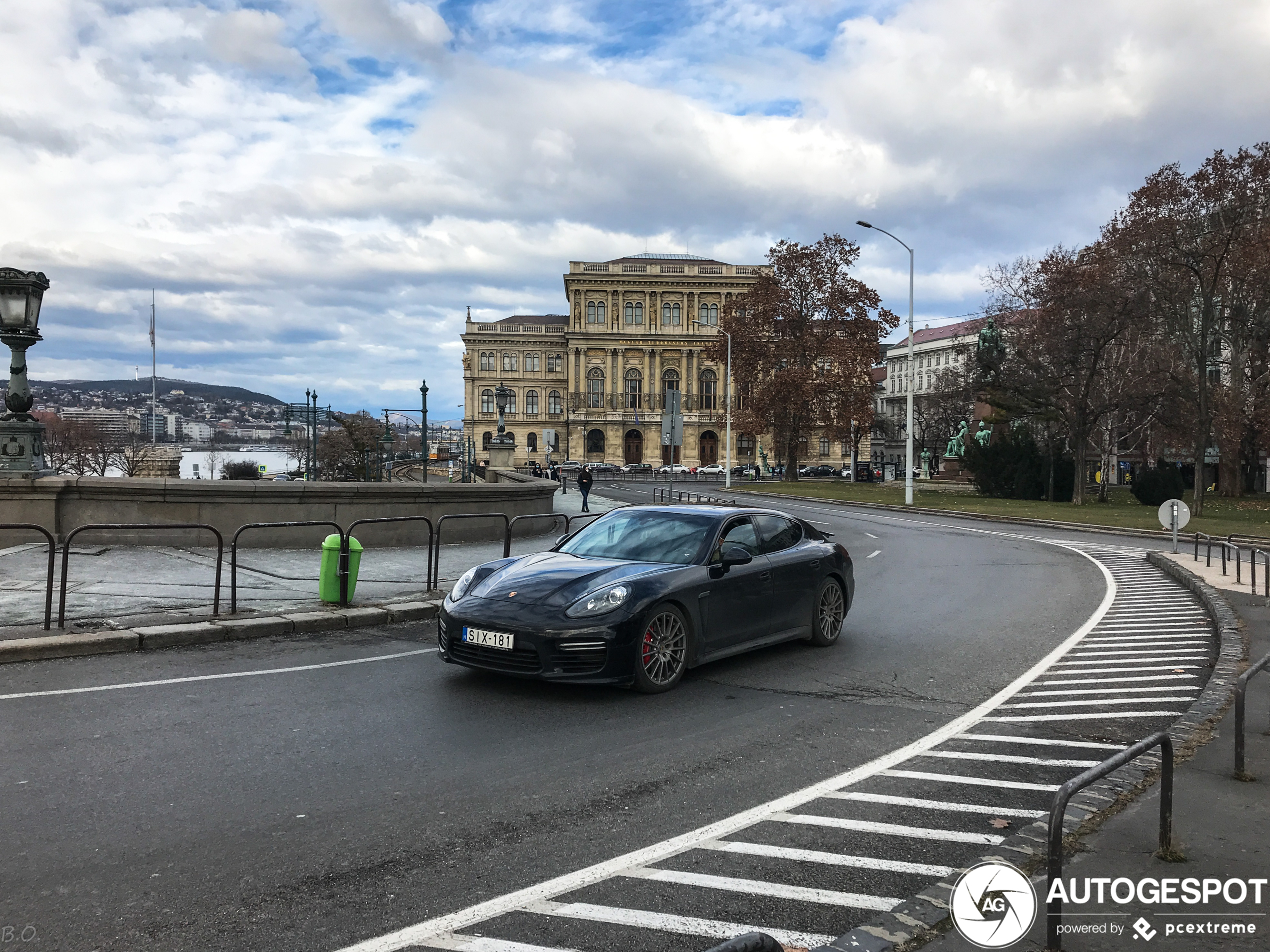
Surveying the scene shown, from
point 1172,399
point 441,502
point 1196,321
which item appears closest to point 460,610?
point 441,502

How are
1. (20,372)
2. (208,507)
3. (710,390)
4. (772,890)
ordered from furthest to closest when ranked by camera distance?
(710,390), (208,507), (20,372), (772,890)

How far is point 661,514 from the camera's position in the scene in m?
8.94

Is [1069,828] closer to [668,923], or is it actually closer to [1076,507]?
[668,923]

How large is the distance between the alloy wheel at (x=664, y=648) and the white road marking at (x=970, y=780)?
2.21m

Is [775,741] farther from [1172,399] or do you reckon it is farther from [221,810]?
[1172,399]

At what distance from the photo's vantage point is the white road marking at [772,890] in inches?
150

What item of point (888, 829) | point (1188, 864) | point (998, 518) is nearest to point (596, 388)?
point (998, 518)

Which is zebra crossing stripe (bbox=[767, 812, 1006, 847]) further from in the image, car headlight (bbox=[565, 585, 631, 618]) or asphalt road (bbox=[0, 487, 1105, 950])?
car headlight (bbox=[565, 585, 631, 618])

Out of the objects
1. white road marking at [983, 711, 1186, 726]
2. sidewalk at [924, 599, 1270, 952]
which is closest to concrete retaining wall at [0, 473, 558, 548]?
white road marking at [983, 711, 1186, 726]

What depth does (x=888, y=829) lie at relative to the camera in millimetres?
4621

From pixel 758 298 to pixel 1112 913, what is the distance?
59818 mm

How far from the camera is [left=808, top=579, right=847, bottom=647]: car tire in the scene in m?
9.34

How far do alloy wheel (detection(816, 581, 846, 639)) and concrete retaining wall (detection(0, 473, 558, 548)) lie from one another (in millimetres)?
9203

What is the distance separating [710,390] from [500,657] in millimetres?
109247
